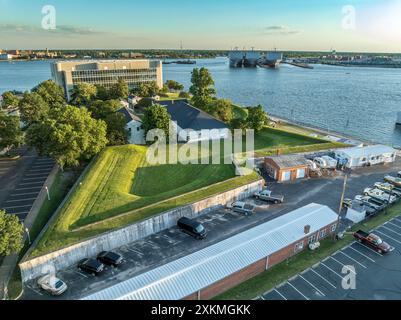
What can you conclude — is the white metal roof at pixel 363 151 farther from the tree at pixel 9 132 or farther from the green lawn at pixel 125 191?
the tree at pixel 9 132

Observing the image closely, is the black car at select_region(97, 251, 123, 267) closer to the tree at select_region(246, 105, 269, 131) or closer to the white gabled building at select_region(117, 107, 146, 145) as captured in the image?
the white gabled building at select_region(117, 107, 146, 145)

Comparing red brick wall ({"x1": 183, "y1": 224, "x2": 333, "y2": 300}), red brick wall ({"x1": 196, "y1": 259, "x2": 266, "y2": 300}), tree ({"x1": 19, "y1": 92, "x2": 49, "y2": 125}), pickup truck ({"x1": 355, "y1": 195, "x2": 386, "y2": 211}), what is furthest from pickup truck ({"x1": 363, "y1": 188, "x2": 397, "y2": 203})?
tree ({"x1": 19, "y1": 92, "x2": 49, "y2": 125})

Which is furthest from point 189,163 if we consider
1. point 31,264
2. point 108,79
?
point 108,79

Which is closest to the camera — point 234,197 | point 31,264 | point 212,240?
point 31,264

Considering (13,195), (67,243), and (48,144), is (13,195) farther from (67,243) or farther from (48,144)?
(67,243)

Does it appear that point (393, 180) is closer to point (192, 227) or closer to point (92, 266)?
point (192, 227)
